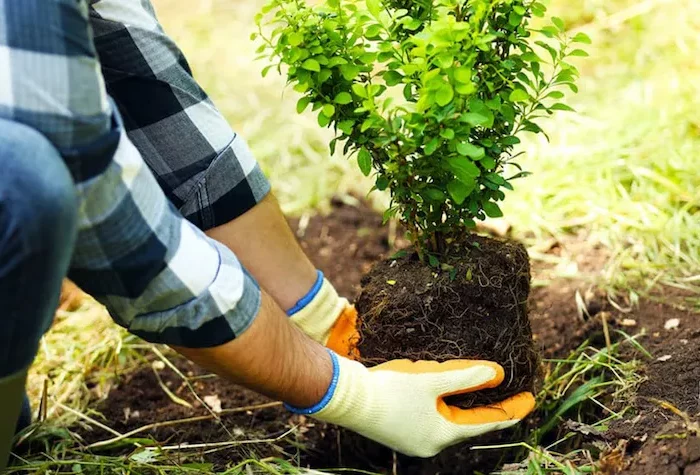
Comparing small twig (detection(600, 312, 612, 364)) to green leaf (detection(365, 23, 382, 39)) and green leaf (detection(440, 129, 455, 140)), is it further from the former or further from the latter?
green leaf (detection(365, 23, 382, 39))

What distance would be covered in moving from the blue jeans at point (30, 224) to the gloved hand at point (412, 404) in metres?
0.58

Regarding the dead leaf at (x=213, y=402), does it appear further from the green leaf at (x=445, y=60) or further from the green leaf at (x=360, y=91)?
the green leaf at (x=445, y=60)

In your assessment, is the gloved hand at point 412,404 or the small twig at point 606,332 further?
the small twig at point 606,332

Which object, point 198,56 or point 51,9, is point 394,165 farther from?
point 198,56

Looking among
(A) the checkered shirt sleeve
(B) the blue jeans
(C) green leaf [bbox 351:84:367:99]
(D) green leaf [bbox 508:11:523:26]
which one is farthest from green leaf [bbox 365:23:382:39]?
(B) the blue jeans

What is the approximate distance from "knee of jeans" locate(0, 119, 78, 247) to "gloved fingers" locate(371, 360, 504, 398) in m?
0.75

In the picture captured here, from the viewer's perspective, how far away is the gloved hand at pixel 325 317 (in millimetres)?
1843

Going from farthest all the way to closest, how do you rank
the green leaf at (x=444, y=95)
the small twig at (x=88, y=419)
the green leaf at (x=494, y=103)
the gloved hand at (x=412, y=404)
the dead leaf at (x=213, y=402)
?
the dead leaf at (x=213, y=402) → the small twig at (x=88, y=419) → the gloved hand at (x=412, y=404) → the green leaf at (x=494, y=103) → the green leaf at (x=444, y=95)

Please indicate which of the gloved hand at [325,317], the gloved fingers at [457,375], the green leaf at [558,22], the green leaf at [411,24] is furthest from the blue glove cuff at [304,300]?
the green leaf at [558,22]

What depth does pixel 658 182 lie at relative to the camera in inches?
97.3

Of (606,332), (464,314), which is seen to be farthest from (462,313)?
(606,332)

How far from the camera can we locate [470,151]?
136 cm

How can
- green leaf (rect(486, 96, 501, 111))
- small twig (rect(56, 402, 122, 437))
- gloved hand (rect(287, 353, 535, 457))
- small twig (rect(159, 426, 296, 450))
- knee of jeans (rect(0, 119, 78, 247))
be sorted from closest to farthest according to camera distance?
knee of jeans (rect(0, 119, 78, 247))
green leaf (rect(486, 96, 501, 111))
gloved hand (rect(287, 353, 535, 457))
small twig (rect(159, 426, 296, 450))
small twig (rect(56, 402, 122, 437))

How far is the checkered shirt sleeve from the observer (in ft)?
5.22
